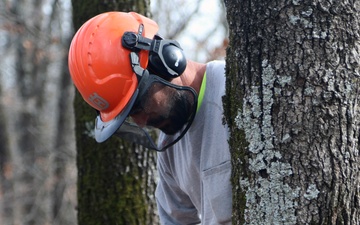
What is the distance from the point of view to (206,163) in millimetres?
2877

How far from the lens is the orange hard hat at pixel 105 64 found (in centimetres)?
277

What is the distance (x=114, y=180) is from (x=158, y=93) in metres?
1.48

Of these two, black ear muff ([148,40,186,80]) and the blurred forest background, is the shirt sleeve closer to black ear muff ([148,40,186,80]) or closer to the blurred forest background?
black ear muff ([148,40,186,80])

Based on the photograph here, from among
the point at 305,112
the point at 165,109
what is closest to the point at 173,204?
the point at 165,109

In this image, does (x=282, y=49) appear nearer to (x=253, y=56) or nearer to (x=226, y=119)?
(x=253, y=56)

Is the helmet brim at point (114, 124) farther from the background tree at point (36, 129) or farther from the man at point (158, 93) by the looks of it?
the background tree at point (36, 129)

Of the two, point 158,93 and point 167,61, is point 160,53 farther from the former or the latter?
point 158,93

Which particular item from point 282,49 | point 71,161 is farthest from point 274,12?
point 71,161

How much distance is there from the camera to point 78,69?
2.81 meters

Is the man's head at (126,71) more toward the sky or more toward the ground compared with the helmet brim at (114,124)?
more toward the sky

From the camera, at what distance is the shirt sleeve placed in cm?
332

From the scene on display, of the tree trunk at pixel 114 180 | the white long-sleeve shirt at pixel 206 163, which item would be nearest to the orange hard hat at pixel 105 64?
the white long-sleeve shirt at pixel 206 163

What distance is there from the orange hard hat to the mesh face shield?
82 mm

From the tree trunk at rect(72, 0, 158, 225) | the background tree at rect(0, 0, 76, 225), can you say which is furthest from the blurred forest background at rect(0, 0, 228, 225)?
the tree trunk at rect(72, 0, 158, 225)
